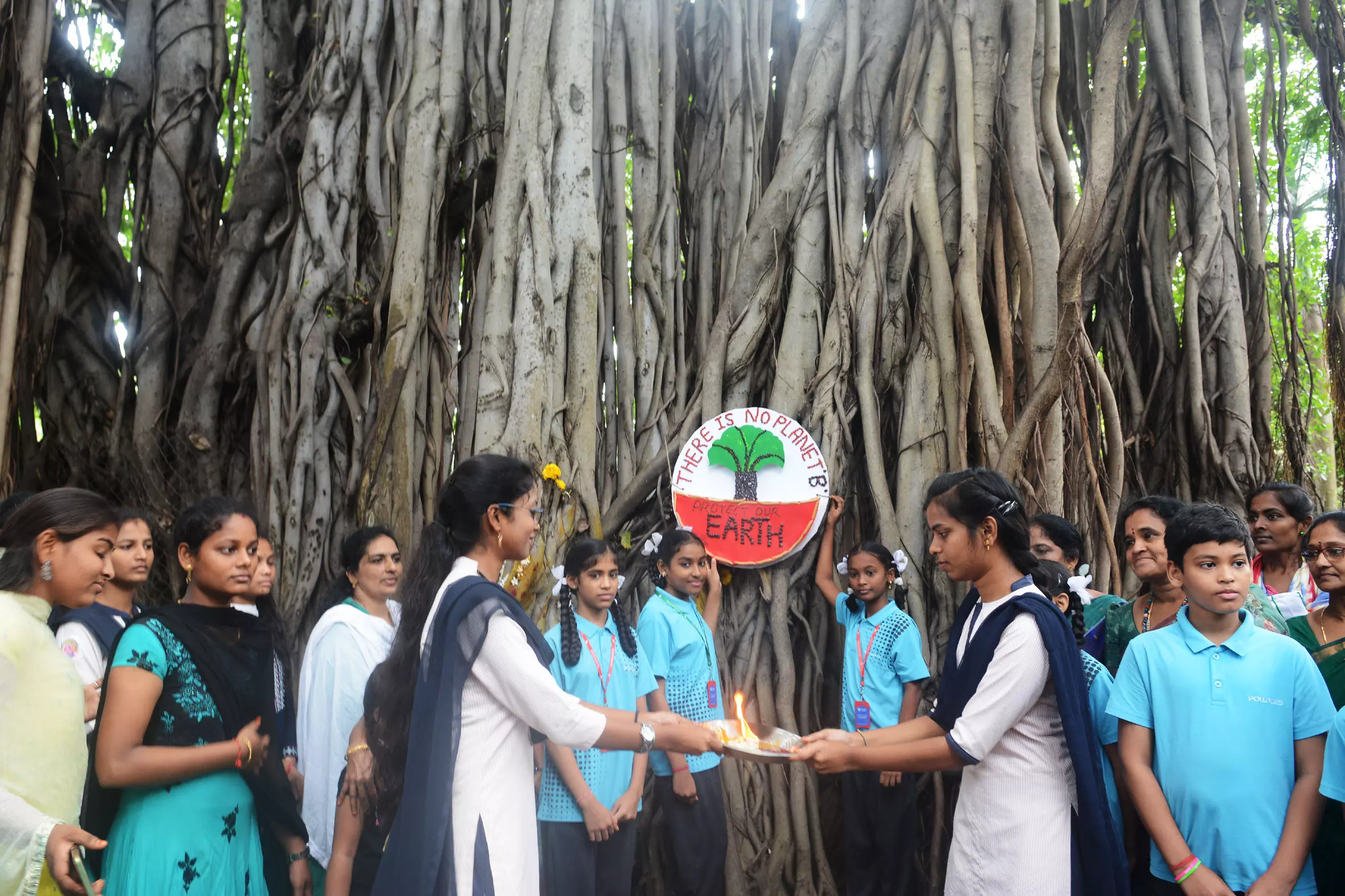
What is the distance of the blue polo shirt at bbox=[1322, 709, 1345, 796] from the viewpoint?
1.94 meters

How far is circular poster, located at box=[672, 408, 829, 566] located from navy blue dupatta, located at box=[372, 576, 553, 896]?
6.51ft

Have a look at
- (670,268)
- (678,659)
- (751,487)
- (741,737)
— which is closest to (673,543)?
(678,659)

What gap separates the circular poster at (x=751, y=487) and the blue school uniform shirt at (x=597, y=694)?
748 millimetres

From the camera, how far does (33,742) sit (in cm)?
180

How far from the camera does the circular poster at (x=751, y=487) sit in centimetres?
386

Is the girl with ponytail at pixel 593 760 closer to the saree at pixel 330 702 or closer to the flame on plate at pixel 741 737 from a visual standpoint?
the saree at pixel 330 702

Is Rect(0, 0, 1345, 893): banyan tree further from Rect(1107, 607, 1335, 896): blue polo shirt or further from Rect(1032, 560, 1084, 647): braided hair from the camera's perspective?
Rect(1107, 607, 1335, 896): blue polo shirt

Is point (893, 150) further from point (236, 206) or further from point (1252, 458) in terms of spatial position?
point (236, 206)

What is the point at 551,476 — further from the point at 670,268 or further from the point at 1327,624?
the point at 1327,624

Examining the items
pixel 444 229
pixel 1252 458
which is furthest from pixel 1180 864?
pixel 444 229

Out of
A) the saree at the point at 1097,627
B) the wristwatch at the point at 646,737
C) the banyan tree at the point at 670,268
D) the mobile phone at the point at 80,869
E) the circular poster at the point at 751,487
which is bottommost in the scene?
the mobile phone at the point at 80,869

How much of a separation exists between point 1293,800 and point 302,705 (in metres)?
2.21

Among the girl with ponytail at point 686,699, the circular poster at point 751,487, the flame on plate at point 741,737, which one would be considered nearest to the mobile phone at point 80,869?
the flame on plate at point 741,737

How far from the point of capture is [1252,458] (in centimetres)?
454
